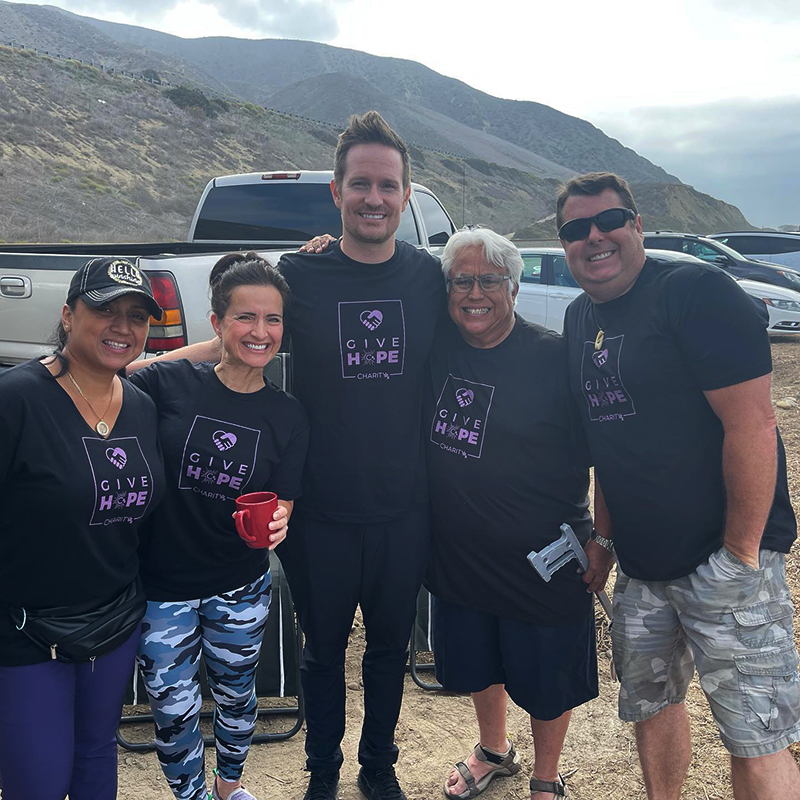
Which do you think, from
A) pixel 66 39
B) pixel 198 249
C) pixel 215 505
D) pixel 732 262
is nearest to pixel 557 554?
pixel 215 505

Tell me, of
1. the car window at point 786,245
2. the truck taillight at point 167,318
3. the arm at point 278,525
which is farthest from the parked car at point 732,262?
the arm at point 278,525

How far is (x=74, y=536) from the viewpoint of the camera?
1.78 metres

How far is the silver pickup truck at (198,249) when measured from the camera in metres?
3.70

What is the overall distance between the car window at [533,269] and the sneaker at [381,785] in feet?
25.6

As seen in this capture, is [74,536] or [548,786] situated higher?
[74,536]

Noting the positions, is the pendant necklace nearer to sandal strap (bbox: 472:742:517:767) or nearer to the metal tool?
the metal tool

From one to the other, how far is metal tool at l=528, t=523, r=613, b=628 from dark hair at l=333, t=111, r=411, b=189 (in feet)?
4.77

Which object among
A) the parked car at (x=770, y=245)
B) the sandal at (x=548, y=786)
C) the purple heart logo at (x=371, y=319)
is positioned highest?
the parked car at (x=770, y=245)

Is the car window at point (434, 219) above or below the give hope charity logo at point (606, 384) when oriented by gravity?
above

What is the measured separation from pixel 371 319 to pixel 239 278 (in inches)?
19.9

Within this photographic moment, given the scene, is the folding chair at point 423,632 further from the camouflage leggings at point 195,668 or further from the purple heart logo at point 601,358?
the purple heart logo at point 601,358

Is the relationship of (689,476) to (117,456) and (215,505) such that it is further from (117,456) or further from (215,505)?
(117,456)

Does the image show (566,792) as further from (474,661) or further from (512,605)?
(512,605)

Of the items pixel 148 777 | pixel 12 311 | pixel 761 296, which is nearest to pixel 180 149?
pixel 761 296
